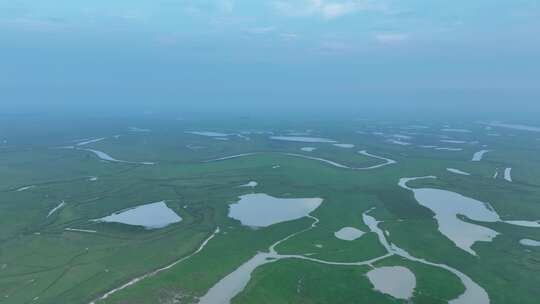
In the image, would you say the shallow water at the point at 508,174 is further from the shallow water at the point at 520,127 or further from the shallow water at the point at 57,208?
the shallow water at the point at 520,127

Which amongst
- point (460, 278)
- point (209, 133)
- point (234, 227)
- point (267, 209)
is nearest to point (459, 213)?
point (460, 278)

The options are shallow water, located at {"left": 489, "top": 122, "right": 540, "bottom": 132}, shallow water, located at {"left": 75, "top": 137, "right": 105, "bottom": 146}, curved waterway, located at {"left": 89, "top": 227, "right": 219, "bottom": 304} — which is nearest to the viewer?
curved waterway, located at {"left": 89, "top": 227, "right": 219, "bottom": 304}

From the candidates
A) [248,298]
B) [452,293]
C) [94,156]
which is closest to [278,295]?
[248,298]

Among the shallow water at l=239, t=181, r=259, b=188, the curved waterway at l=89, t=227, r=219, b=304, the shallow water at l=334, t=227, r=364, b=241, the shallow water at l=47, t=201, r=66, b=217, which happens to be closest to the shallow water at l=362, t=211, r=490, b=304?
the shallow water at l=334, t=227, r=364, b=241

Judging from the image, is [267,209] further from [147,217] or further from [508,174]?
[508,174]

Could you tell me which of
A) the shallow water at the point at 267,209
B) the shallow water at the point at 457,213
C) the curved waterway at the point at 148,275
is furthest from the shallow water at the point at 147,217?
the shallow water at the point at 457,213

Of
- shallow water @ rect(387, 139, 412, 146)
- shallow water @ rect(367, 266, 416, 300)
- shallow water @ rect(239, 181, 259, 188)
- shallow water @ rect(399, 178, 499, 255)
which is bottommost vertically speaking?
shallow water @ rect(367, 266, 416, 300)

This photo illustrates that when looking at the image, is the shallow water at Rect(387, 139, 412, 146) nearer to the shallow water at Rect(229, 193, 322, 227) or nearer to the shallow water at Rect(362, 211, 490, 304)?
the shallow water at Rect(229, 193, 322, 227)
